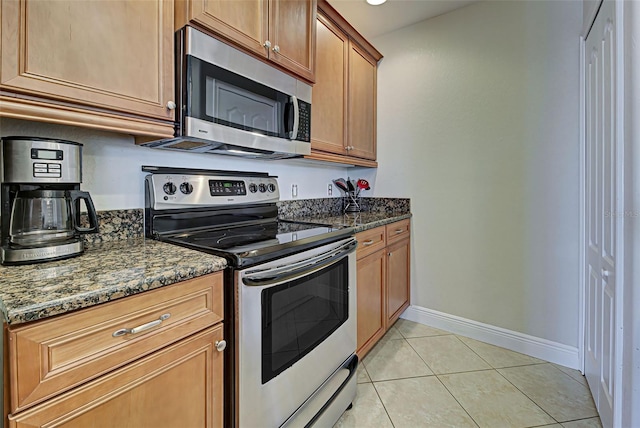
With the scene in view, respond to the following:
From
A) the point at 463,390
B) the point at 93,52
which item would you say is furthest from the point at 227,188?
the point at 463,390

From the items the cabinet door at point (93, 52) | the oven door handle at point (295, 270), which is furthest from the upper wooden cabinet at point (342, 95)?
the cabinet door at point (93, 52)

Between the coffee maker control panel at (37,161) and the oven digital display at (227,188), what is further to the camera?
the oven digital display at (227,188)

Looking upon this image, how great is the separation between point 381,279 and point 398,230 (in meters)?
0.47

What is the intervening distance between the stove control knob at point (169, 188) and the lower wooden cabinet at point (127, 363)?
62cm

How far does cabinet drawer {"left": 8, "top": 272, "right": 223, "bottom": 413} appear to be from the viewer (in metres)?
0.61

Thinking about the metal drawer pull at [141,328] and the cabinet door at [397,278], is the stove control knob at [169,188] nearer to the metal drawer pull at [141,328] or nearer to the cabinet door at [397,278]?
the metal drawer pull at [141,328]

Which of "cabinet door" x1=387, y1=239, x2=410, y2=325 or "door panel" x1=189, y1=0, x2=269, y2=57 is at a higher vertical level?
"door panel" x1=189, y1=0, x2=269, y2=57

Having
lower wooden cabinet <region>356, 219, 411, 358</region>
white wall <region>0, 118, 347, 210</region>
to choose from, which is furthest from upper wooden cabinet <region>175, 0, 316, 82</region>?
lower wooden cabinet <region>356, 219, 411, 358</region>

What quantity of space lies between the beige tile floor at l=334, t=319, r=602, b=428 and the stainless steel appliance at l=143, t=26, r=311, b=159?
1491 mm

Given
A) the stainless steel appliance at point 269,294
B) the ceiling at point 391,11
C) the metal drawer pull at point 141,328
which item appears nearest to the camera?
the metal drawer pull at point 141,328

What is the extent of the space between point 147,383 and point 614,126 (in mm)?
1932

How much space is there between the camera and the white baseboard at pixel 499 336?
1.99 meters

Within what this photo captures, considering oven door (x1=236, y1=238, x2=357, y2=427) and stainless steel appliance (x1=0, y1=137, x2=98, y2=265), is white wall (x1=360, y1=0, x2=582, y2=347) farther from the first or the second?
stainless steel appliance (x1=0, y1=137, x2=98, y2=265)

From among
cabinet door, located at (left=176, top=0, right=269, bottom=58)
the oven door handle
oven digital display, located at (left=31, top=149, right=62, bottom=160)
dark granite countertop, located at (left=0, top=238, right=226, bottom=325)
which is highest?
cabinet door, located at (left=176, top=0, right=269, bottom=58)
